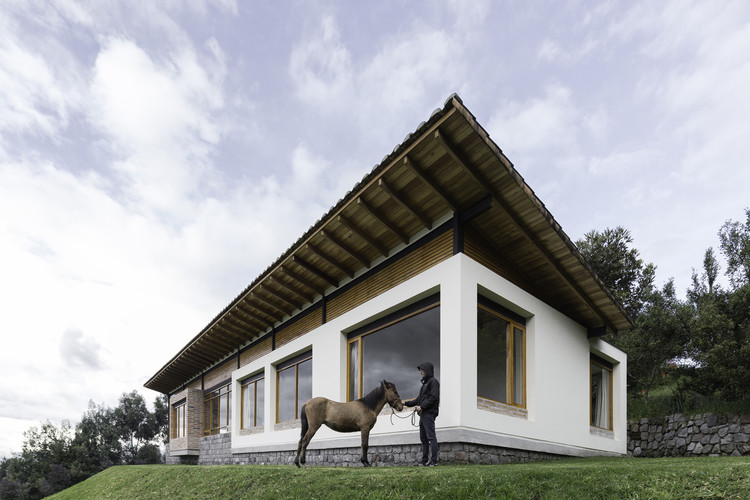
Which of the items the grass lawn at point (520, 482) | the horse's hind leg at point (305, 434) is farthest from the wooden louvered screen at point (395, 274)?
the grass lawn at point (520, 482)

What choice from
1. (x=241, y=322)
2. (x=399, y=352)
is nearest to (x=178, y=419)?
(x=241, y=322)

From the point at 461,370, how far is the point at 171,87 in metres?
10.8

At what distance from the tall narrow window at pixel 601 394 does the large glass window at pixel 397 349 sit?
6.27 meters

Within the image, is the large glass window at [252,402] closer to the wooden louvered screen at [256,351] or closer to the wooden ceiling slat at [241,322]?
the wooden louvered screen at [256,351]

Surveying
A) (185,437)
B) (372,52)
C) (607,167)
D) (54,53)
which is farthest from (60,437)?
(607,167)

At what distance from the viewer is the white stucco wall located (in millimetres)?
8547

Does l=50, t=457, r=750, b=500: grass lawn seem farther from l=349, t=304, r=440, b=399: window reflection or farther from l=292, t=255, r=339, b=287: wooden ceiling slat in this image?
l=292, t=255, r=339, b=287: wooden ceiling slat

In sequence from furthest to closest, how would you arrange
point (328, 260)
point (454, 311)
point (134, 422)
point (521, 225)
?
point (134, 422), point (328, 260), point (521, 225), point (454, 311)

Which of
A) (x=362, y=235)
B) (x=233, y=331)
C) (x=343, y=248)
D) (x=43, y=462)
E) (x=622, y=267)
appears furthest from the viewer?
(x=43, y=462)

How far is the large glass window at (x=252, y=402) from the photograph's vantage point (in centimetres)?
1705

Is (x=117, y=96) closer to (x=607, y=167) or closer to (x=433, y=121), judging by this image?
(x=433, y=121)

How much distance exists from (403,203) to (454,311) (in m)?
2.26

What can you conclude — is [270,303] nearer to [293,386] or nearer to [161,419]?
[293,386]

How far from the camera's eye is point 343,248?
1116 centimetres
